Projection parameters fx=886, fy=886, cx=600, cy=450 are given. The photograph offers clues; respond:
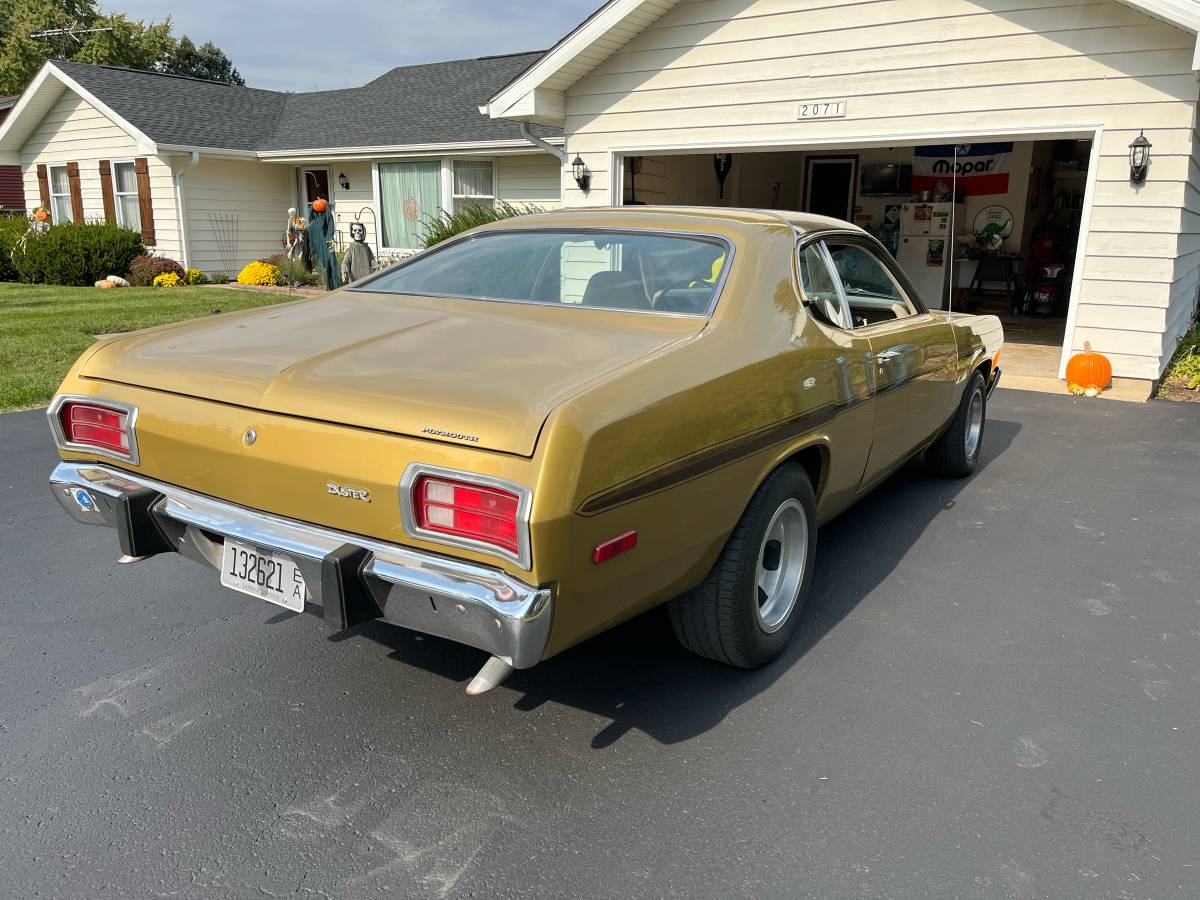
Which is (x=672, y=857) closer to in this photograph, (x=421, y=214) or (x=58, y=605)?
(x=58, y=605)

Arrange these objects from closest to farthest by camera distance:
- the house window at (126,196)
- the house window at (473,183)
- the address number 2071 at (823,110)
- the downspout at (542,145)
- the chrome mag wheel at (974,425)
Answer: the chrome mag wheel at (974,425), the address number 2071 at (823,110), the downspout at (542,145), the house window at (473,183), the house window at (126,196)

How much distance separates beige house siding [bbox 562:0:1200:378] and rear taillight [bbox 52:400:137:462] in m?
8.12

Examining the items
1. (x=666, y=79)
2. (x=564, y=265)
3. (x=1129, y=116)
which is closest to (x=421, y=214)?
(x=666, y=79)

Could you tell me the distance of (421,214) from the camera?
16.5m

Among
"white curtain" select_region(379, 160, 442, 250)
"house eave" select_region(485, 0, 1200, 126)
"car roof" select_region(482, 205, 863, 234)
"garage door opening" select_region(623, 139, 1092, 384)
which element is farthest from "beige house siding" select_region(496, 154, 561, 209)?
"car roof" select_region(482, 205, 863, 234)

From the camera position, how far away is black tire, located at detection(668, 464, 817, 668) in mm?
2867

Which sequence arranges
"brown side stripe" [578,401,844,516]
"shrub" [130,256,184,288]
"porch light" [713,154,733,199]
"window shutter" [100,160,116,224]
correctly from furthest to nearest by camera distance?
"window shutter" [100,160,116,224], "shrub" [130,256,184,288], "porch light" [713,154,733,199], "brown side stripe" [578,401,844,516]

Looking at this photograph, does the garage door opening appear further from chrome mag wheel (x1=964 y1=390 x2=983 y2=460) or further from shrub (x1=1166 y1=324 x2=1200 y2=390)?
chrome mag wheel (x1=964 y1=390 x2=983 y2=460)

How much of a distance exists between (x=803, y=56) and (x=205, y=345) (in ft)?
26.5

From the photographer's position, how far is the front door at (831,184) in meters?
16.2

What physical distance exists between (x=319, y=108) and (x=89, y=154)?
16.2 feet

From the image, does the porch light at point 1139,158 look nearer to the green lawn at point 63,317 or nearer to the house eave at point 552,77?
the house eave at point 552,77

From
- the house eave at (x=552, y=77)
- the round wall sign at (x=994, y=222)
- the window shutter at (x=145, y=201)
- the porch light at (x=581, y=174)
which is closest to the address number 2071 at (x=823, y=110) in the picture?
the house eave at (x=552, y=77)

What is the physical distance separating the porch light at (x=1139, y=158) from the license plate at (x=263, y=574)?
8.19m
